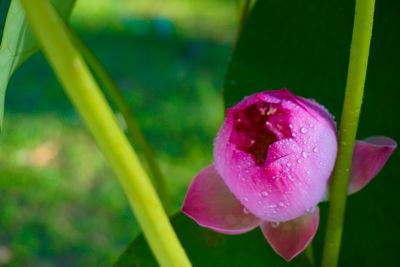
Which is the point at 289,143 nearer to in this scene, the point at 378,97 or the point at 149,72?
the point at 378,97

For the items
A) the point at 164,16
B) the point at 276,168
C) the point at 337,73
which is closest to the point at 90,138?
the point at 164,16

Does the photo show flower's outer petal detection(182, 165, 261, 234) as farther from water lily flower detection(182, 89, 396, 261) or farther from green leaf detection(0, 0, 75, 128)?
green leaf detection(0, 0, 75, 128)

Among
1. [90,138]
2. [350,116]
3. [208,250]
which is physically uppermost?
[350,116]

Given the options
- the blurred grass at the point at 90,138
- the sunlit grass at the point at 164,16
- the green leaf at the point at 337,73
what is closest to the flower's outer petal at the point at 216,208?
the green leaf at the point at 337,73

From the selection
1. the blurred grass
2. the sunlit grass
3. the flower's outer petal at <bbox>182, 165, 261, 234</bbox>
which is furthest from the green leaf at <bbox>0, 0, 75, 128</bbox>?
the sunlit grass

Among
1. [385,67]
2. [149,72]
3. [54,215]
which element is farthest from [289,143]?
[149,72]

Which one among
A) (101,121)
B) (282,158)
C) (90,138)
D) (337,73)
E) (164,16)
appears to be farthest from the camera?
(164,16)

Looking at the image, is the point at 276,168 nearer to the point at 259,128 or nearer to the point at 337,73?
the point at 259,128
